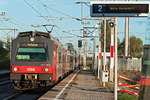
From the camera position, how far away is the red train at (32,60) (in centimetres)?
1323

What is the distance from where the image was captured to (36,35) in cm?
1378

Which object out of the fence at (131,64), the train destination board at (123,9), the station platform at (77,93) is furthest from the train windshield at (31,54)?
the fence at (131,64)

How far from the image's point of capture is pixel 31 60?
13.4 meters

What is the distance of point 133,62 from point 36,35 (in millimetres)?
27616

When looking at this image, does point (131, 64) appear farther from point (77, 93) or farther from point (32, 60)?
point (32, 60)

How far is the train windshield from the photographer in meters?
13.5

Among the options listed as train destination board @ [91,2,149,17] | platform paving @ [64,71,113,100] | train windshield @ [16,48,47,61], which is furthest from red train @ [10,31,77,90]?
train destination board @ [91,2,149,17]

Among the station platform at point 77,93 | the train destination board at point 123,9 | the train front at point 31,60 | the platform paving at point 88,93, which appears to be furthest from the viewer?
A: the train front at point 31,60

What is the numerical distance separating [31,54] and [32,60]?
302 mm

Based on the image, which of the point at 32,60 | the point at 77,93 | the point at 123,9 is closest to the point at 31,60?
the point at 32,60

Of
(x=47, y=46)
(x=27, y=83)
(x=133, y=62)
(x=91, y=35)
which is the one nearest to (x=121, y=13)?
(x=47, y=46)

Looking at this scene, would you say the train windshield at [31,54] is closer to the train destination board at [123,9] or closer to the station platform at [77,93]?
the station platform at [77,93]

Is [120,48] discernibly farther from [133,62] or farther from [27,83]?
[27,83]

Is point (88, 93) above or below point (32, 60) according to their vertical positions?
below
